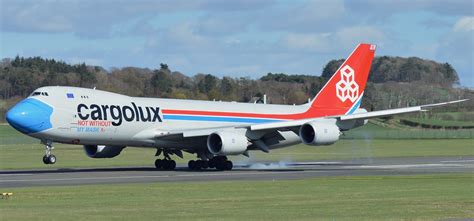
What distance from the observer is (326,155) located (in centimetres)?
6469

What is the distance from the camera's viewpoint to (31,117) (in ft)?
140

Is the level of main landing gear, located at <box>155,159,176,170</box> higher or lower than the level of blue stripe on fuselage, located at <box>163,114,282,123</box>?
lower

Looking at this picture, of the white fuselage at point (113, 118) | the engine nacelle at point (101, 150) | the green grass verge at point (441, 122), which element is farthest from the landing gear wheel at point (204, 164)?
the green grass verge at point (441, 122)

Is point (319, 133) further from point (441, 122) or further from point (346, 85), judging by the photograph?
point (441, 122)

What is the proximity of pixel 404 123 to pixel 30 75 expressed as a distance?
38896 mm

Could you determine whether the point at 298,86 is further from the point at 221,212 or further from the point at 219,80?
the point at 221,212

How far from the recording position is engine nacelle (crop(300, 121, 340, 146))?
45250mm

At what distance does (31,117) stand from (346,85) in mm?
18146

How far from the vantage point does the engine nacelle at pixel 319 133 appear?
1781 inches

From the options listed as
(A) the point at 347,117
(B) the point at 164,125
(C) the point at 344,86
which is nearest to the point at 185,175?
(B) the point at 164,125

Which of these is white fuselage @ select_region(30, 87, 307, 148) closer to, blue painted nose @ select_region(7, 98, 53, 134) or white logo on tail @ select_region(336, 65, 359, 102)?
blue painted nose @ select_region(7, 98, 53, 134)

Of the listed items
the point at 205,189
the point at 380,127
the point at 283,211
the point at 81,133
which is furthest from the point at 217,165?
the point at 380,127

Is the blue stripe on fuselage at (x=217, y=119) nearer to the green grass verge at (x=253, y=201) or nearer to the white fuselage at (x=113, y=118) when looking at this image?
the white fuselage at (x=113, y=118)

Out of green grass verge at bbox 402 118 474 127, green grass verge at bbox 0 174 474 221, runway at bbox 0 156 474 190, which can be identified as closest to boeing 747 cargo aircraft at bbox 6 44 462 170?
runway at bbox 0 156 474 190
